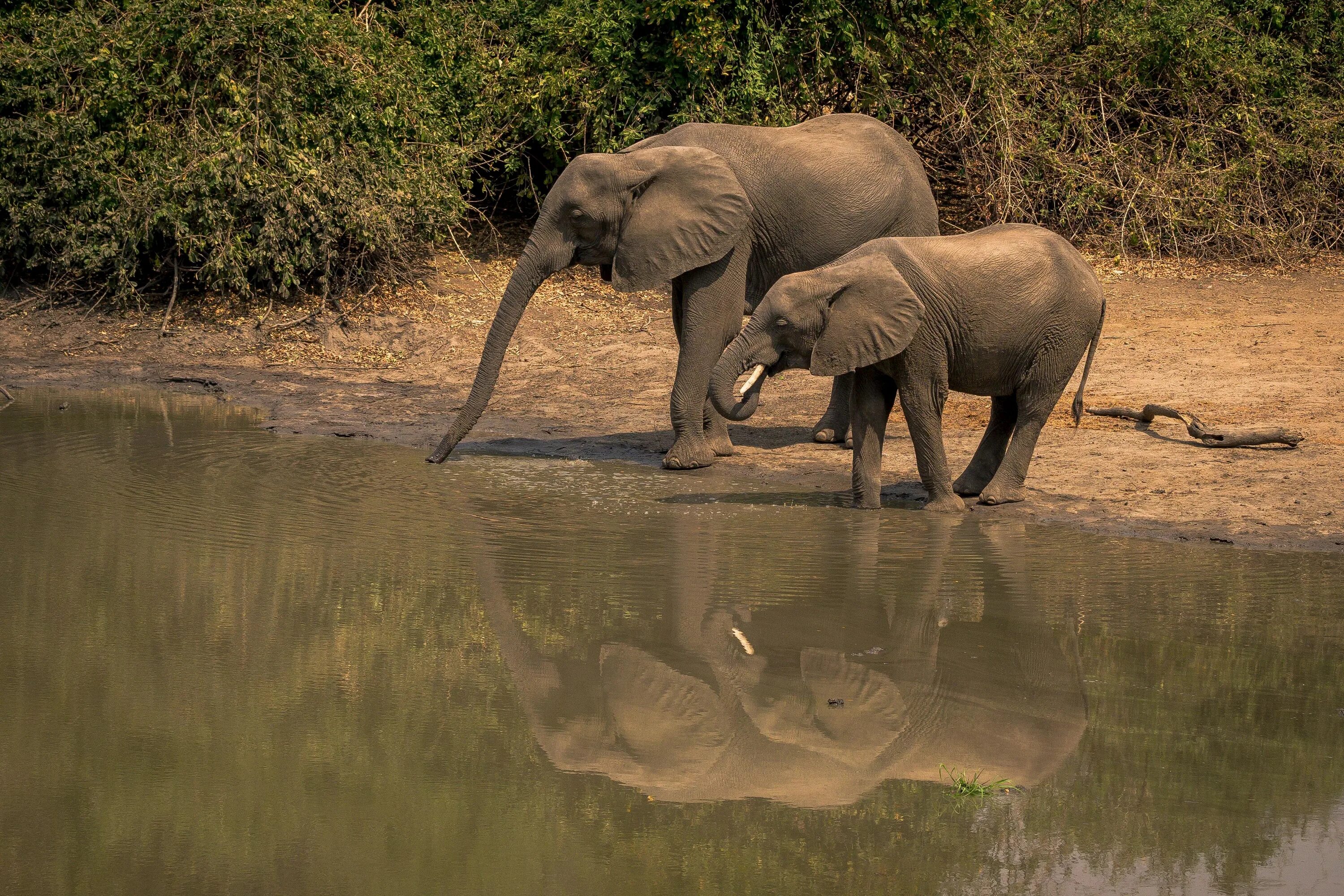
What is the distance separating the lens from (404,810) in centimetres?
473

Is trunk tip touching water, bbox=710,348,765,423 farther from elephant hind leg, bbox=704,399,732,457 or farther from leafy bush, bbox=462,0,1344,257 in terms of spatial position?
leafy bush, bbox=462,0,1344,257

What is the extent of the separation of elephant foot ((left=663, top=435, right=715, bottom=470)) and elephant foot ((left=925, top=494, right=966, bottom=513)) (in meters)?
1.77

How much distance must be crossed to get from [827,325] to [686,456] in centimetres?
178

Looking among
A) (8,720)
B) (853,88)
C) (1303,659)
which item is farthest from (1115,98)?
(8,720)

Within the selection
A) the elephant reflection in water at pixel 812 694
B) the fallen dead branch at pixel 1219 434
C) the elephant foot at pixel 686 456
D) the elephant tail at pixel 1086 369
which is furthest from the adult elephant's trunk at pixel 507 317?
the fallen dead branch at pixel 1219 434

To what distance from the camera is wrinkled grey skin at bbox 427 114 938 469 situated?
10094 millimetres

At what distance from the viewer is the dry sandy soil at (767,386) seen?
922 centimetres

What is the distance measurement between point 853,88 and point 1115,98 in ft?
9.47

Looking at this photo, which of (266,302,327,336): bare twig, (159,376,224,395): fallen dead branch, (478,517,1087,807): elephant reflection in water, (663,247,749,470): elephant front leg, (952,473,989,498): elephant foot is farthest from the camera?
(266,302,327,336): bare twig

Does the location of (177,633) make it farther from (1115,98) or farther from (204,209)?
(1115,98)

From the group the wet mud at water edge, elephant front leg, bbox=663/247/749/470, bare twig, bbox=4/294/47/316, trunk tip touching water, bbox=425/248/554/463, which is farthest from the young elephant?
bare twig, bbox=4/294/47/316

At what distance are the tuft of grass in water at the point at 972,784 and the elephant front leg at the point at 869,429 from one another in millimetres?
4050

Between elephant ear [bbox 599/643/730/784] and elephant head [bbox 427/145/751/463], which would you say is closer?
elephant ear [bbox 599/643/730/784]

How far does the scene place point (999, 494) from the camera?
9.22m
